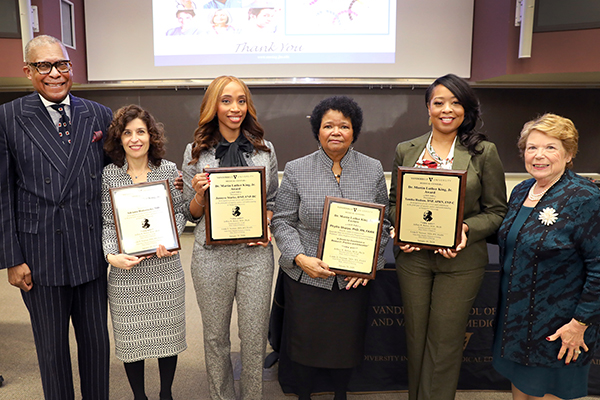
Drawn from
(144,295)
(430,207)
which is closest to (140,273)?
(144,295)

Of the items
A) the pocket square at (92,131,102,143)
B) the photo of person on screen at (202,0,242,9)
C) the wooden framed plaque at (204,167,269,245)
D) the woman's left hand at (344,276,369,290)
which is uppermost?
the photo of person on screen at (202,0,242,9)

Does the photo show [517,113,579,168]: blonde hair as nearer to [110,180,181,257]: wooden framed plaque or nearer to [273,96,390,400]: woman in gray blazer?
[273,96,390,400]: woman in gray blazer

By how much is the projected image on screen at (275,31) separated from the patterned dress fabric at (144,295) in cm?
348

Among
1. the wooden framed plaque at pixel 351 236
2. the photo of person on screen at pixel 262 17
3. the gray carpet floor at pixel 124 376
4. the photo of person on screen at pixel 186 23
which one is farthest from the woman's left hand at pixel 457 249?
the photo of person on screen at pixel 186 23

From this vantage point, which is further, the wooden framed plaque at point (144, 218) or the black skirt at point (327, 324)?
the black skirt at point (327, 324)

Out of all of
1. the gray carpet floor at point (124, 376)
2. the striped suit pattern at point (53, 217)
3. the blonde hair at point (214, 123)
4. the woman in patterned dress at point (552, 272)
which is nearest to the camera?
the woman in patterned dress at point (552, 272)

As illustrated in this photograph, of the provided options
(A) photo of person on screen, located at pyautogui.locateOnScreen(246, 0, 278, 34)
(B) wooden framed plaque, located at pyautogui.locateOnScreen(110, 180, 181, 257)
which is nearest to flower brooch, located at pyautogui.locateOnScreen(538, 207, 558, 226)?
(B) wooden framed plaque, located at pyautogui.locateOnScreen(110, 180, 181, 257)

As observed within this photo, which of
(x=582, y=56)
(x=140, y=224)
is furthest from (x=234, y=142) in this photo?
(x=582, y=56)

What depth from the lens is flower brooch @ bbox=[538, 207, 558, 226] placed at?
158cm

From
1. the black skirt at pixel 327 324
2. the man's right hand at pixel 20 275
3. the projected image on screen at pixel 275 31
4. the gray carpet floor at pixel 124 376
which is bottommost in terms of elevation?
the gray carpet floor at pixel 124 376

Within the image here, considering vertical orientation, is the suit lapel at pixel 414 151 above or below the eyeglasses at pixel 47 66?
below

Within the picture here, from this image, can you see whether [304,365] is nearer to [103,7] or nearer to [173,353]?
[173,353]

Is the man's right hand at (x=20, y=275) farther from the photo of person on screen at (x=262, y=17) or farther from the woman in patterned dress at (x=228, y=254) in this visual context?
the photo of person on screen at (x=262, y=17)

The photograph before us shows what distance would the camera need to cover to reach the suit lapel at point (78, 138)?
1.85m
